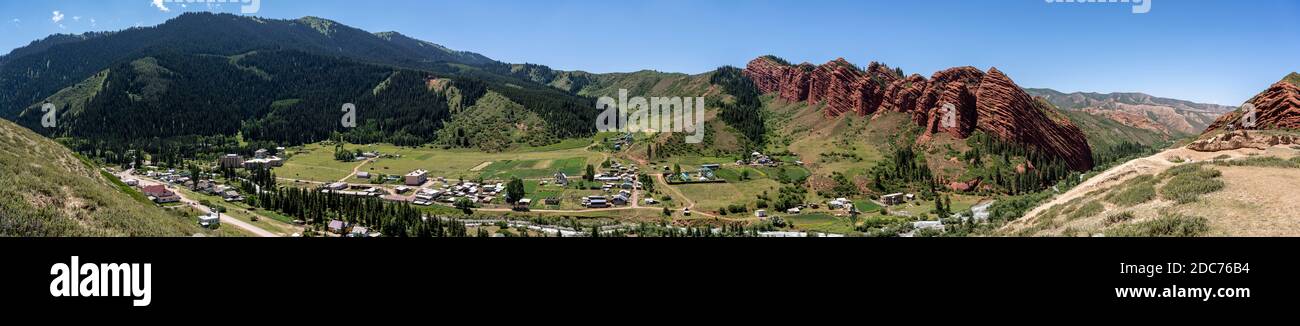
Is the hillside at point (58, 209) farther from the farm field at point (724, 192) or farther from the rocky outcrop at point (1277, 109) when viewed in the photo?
the rocky outcrop at point (1277, 109)

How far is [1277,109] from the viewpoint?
56594mm

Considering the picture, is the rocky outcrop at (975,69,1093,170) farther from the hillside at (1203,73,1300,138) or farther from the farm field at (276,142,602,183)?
the farm field at (276,142,602,183)

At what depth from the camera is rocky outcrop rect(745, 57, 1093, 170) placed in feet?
255

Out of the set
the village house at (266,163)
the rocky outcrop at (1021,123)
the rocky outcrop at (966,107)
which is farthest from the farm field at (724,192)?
the village house at (266,163)

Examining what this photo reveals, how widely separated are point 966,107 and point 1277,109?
30002mm

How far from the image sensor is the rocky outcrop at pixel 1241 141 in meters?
43.2

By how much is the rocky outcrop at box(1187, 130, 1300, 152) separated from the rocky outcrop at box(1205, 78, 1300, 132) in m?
12.2

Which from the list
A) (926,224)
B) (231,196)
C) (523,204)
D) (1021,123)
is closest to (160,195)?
(231,196)

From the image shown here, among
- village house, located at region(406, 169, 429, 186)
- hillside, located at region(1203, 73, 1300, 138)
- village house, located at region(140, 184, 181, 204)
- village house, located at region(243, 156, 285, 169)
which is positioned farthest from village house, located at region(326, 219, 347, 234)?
hillside, located at region(1203, 73, 1300, 138)

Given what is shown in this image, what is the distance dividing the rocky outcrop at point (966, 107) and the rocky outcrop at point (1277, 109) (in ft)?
63.6
